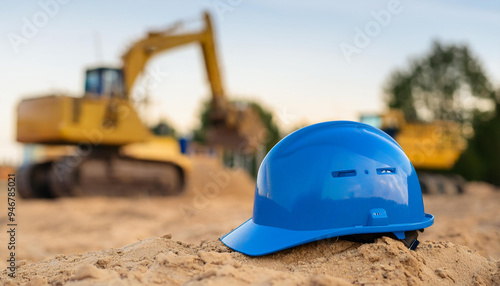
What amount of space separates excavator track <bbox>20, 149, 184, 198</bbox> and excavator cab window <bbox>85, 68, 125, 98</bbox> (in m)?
1.74

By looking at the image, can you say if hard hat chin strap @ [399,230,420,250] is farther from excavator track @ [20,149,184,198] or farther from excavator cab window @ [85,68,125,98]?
excavator cab window @ [85,68,125,98]

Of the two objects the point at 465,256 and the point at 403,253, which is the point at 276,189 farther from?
the point at 465,256

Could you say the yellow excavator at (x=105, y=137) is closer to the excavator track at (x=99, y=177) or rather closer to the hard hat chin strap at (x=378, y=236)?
the excavator track at (x=99, y=177)

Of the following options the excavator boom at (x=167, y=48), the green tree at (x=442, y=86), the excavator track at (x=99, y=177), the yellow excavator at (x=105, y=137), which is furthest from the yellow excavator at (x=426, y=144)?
the green tree at (x=442, y=86)

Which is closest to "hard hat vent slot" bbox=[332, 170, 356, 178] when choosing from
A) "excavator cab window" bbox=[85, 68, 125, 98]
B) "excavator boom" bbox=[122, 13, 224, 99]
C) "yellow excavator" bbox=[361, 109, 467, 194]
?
"excavator cab window" bbox=[85, 68, 125, 98]

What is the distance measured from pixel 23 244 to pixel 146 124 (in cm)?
820

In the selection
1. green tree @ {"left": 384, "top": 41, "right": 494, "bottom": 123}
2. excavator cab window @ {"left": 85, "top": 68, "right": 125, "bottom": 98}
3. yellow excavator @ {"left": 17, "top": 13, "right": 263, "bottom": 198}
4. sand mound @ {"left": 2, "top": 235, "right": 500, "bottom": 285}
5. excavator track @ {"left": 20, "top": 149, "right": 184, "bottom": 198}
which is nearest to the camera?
sand mound @ {"left": 2, "top": 235, "right": 500, "bottom": 285}

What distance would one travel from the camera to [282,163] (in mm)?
2775

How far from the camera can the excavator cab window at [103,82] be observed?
13.1 metres

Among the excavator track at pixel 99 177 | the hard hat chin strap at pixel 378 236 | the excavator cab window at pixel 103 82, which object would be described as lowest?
the excavator track at pixel 99 177

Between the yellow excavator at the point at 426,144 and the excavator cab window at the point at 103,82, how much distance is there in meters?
8.76

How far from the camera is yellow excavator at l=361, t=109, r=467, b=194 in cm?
1683

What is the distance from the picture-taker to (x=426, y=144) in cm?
1722

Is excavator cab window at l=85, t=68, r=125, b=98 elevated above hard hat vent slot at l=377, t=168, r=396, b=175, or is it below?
above
